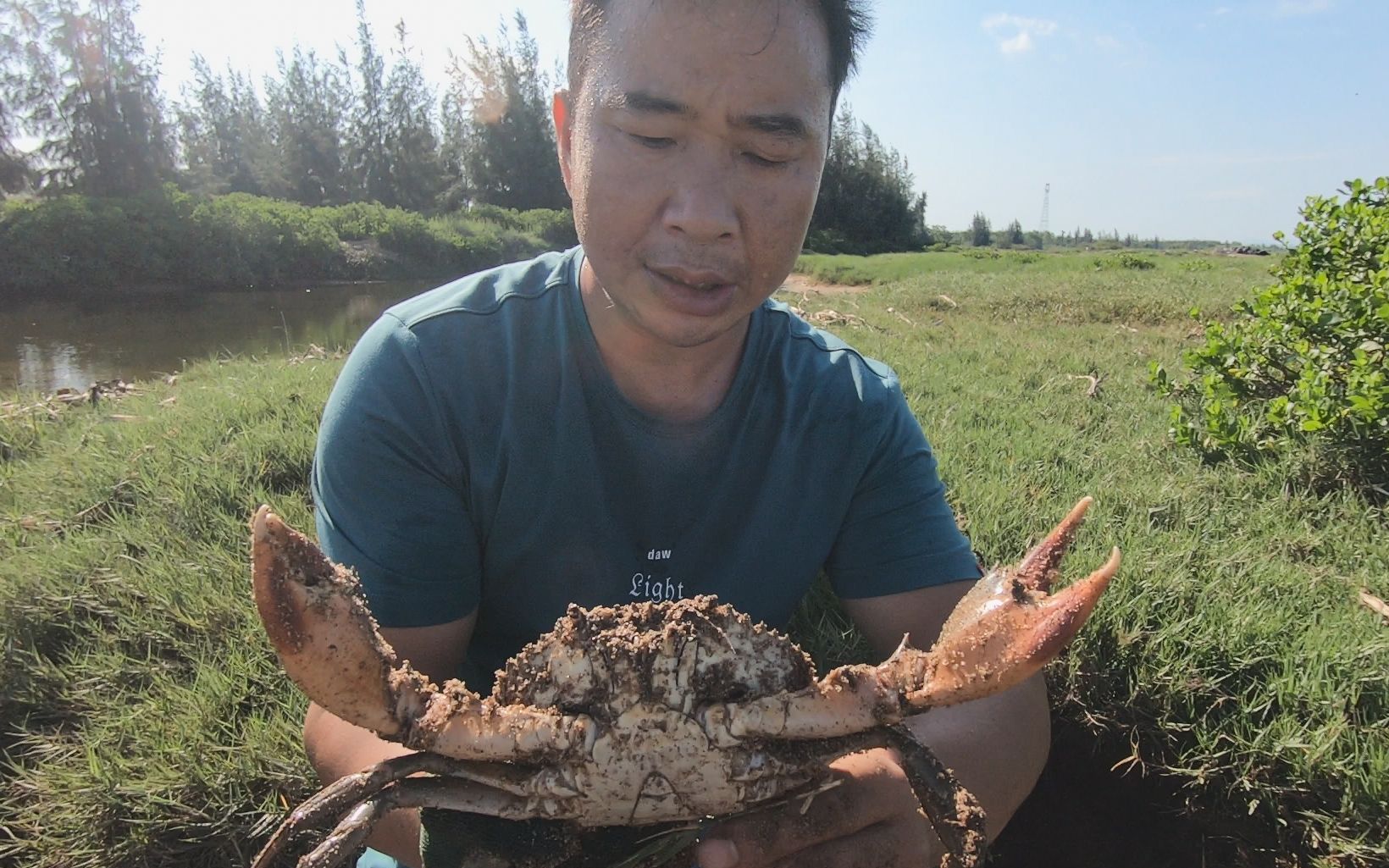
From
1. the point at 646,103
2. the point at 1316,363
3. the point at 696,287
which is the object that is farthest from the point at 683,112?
the point at 1316,363

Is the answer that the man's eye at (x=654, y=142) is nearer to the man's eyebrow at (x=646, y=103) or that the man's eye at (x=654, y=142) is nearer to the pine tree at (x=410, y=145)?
the man's eyebrow at (x=646, y=103)

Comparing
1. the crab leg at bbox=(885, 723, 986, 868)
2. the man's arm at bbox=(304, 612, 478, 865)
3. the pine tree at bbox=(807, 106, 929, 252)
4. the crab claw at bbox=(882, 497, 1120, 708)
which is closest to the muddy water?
the crab leg at bbox=(885, 723, 986, 868)

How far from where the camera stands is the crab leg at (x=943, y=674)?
1.45 meters

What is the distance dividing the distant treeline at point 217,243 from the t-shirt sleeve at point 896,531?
1667 cm

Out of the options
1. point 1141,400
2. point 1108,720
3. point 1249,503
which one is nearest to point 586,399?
point 1108,720

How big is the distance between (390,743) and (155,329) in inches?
734

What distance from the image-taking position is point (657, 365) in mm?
2162

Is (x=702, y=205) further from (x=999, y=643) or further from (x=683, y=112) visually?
(x=999, y=643)

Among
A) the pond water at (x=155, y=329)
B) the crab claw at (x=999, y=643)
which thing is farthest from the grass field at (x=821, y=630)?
the pond water at (x=155, y=329)

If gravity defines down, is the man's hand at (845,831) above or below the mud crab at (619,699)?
below

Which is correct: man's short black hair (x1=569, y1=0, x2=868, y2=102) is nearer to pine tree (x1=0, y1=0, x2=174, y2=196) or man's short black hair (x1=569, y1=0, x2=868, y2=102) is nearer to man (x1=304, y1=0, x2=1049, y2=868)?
man (x1=304, y1=0, x2=1049, y2=868)

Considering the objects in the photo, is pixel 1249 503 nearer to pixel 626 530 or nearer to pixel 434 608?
pixel 626 530

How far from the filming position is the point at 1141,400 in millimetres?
6090

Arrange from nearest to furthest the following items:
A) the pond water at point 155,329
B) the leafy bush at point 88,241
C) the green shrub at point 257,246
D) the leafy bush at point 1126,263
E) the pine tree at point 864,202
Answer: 1. the pond water at point 155,329
2. the leafy bush at point 88,241
3. the leafy bush at point 1126,263
4. the green shrub at point 257,246
5. the pine tree at point 864,202
